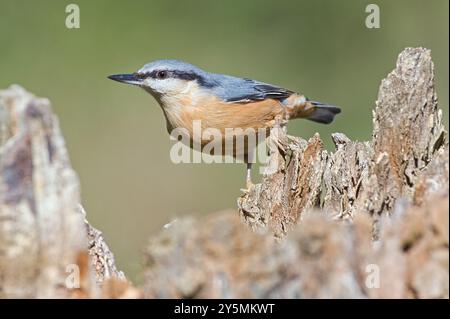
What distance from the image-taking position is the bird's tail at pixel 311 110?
4680mm

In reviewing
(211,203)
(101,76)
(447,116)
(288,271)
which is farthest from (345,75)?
(288,271)

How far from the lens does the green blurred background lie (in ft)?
19.6

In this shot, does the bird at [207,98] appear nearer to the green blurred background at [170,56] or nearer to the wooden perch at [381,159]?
the wooden perch at [381,159]

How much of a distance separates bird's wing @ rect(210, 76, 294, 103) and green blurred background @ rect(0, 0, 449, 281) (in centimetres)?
127

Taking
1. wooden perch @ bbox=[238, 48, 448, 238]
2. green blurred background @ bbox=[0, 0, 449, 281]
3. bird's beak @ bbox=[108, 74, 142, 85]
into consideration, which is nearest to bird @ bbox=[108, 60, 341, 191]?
bird's beak @ bbox=[108, 74, 142, 85]

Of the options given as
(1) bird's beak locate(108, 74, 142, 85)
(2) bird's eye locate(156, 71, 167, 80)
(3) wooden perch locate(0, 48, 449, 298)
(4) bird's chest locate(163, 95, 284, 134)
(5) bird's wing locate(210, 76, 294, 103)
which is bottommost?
(3) wooden perch locate(0, 48, 449, 298)

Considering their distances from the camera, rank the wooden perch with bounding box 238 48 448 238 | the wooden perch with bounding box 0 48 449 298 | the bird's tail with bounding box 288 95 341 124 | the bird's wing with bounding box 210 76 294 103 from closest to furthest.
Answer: the wooden perch with bounding box 0 48 449 298
the wooden perch with bounding box 238 48 448 238
the bird's wing with bounding box 210 76 294 103
the bird's tail with bounding box 288 95 341 124

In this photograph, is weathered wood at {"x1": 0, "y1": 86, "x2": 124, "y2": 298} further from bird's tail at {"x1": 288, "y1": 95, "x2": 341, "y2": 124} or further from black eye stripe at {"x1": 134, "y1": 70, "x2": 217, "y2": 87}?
bird's tail at {"x1": 288, "y1": 95, "x2": 341, "y2": 124}

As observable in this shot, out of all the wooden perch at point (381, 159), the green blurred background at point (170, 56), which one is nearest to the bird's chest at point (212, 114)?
the wooden perch at point (381, 159)

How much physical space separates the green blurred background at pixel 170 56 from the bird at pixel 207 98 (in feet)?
4.45

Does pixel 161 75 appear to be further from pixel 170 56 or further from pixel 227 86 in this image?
pixel 170 56

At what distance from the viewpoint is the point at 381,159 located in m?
2.83

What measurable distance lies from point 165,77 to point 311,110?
974mm
